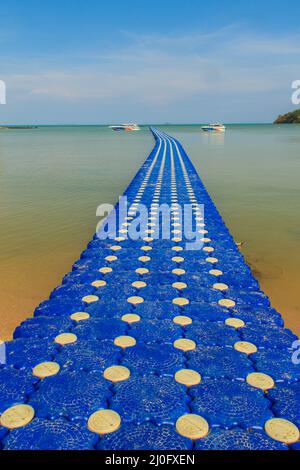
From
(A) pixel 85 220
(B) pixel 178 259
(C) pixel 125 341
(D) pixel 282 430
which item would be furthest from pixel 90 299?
(A) pixel 85 220

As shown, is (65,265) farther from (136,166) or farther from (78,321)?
(136,166)

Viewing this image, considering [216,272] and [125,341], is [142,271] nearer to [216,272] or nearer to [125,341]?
[216,272]

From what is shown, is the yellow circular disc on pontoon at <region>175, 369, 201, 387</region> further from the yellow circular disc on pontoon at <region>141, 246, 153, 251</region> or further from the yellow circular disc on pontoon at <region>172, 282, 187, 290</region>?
the yellow circular disc on pontoon at <region>141, 246, 153, 251</region>

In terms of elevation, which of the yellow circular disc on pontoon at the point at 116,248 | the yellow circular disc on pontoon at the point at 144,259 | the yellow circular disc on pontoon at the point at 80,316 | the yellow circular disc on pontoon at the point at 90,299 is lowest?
the yellow circular disc on pontoon at the point at 80,316

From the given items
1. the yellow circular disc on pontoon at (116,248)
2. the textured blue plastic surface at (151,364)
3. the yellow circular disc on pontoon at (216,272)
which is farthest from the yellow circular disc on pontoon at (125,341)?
the yellow circular disc on pontoon at (116,248)

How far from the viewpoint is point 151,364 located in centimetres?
260

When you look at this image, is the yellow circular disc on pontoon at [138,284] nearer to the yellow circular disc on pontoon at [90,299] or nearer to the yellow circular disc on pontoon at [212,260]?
the yellow circular disc on pontoon at [90,299]

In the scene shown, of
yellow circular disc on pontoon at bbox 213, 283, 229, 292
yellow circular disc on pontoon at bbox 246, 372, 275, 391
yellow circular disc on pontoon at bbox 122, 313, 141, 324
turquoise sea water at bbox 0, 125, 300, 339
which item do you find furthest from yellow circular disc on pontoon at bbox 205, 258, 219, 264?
Result: yellow circular disc on pontoon at bbox 246, 372, 275, 391

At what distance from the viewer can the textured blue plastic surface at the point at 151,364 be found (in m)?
2.02

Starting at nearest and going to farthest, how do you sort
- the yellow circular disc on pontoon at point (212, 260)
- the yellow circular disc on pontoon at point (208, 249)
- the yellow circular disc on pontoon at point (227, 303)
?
the yellow circular disc on pontoon at point (227, 303)
the yellow circular disc on pontoon at point (212, 260)
the yellow circular disc on pontoon at point (208, 249)

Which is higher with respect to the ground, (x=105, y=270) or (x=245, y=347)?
(x=105, y=270)

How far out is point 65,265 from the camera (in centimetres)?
595

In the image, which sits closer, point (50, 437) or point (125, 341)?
point (50, 437)
